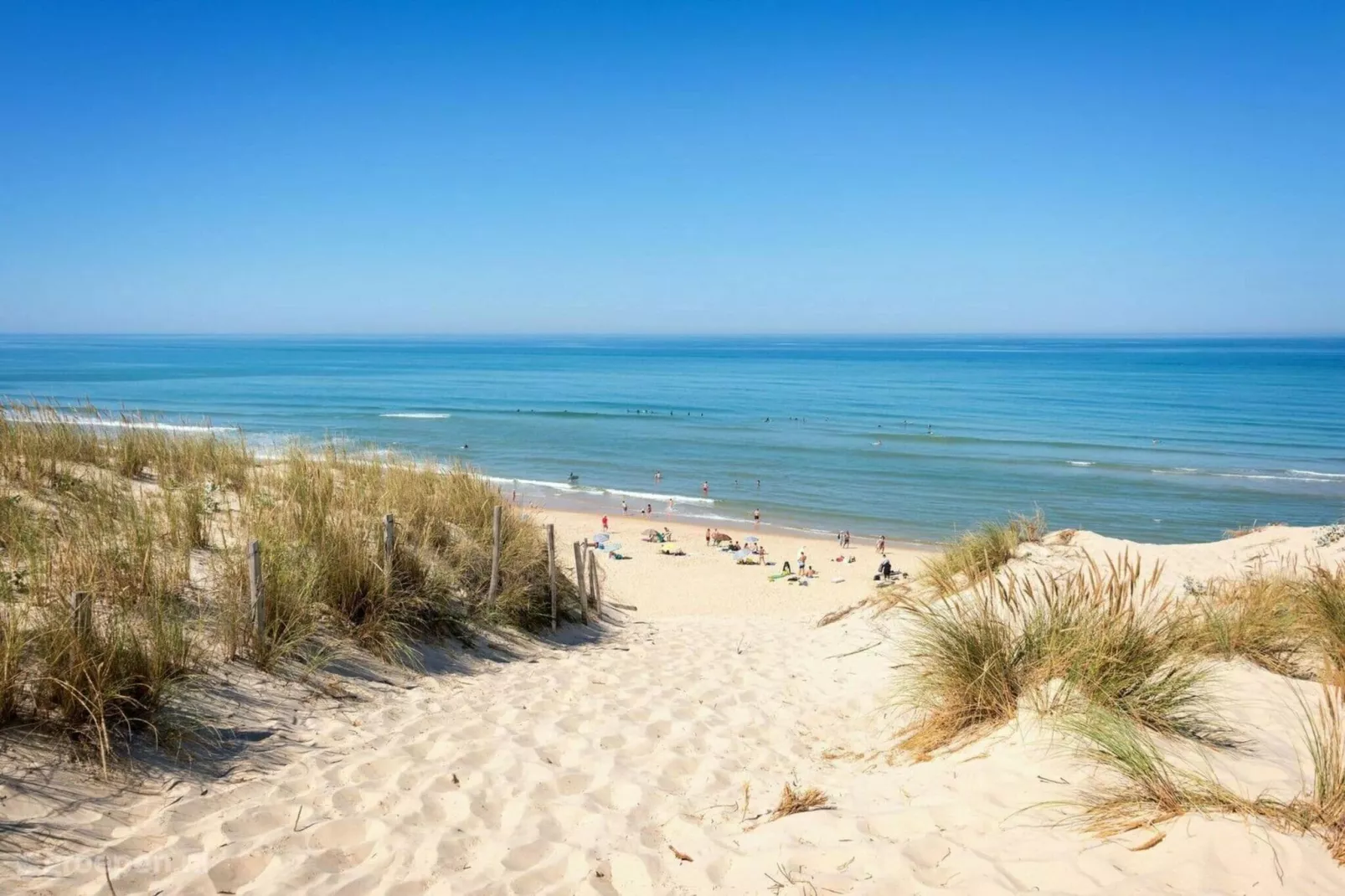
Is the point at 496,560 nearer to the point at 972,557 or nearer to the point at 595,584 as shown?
the point at 595,584

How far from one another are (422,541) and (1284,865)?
7.52 m

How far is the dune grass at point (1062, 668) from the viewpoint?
15.0 ft

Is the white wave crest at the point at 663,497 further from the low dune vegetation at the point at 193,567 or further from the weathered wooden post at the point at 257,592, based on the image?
the weathered wooden post at the point at 257,592

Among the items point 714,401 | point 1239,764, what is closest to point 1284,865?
point 1239,764

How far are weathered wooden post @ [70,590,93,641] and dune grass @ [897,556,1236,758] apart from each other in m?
4.96

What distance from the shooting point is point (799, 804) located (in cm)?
430

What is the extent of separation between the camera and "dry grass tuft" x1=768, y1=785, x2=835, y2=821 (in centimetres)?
427

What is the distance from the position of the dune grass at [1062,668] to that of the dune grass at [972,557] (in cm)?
365

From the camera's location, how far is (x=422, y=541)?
847cm

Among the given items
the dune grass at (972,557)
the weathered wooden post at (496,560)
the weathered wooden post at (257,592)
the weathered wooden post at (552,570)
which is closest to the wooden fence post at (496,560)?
the weathered wooden post at (496,560)

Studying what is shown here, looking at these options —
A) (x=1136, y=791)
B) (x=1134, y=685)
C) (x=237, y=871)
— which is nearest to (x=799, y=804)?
(x=1136, y=791)

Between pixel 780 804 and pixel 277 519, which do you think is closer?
pixel 780 804

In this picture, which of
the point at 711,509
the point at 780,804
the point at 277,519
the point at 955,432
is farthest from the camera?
the point at 955,432

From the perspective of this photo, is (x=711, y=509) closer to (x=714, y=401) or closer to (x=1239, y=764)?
(x=1239, y=764)
